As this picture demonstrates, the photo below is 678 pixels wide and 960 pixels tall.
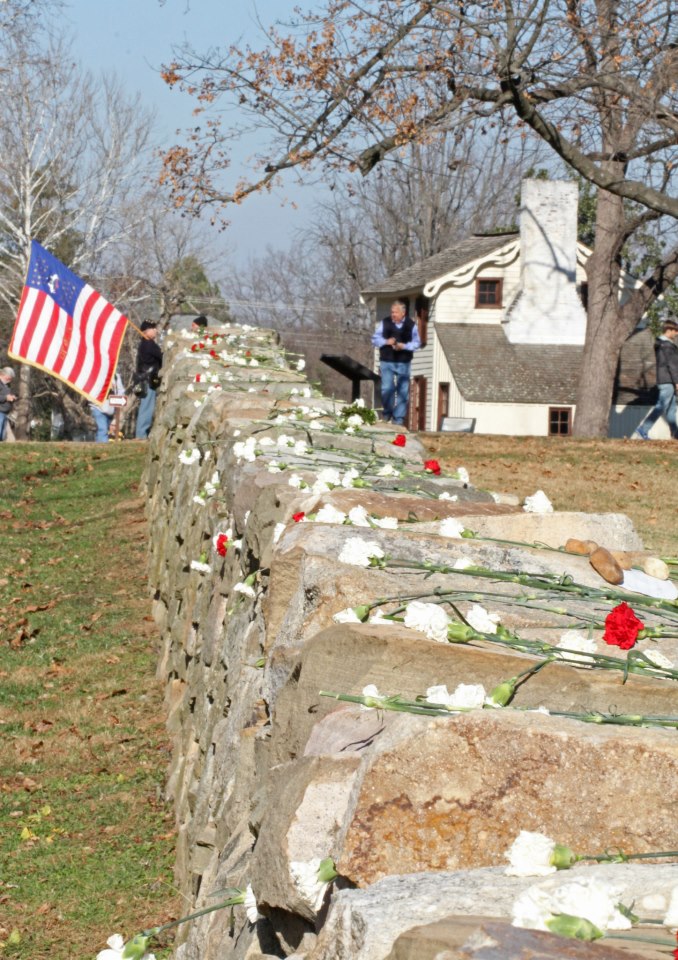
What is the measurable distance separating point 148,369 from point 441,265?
19837 millimetres

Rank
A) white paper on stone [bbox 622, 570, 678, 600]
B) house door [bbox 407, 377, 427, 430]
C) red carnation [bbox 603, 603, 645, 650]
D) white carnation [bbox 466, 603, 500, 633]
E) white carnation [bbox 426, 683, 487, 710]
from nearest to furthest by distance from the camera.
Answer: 1. white carnation [bbox 426, 683, 487, 710]
2. red carnation [bbox 603, 603, 645, 650]
3. white carnation [bbox 466, 603, 500, 633]
4. white paper on stone [bbox 622, 570, 678, 600]
5. house door [bbox 407, 377, 427, 430]

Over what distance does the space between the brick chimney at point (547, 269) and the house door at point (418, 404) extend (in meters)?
3.09

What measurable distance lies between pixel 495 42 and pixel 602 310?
27.4 feet

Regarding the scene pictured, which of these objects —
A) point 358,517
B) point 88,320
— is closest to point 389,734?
point 358,517

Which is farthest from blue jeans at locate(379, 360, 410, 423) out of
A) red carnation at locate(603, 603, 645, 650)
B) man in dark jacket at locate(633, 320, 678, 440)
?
red carnation at locate(603, 603, 645, 650)

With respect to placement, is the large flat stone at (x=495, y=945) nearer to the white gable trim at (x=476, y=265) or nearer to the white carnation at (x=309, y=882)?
the white carnation at (x=309, y=882)

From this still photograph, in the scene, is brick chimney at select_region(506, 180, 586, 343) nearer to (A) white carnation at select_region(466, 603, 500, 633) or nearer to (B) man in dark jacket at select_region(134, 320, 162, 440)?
(B) man in dark jacket at select_region(134, 320, 162, 440)

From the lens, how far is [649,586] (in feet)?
11.5

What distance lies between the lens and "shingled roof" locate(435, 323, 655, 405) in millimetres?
31953

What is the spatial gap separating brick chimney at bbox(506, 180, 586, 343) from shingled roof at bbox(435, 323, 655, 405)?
1.24 ft

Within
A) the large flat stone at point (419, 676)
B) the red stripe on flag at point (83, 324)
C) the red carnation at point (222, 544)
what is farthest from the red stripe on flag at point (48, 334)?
the large flat stone at point (419, 676)

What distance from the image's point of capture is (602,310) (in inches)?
819

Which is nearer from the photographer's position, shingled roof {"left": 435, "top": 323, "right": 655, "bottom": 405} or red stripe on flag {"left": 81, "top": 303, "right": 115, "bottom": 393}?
red stripe on flag {"left": 81, "top": 303, "right": 115, "bottom": 393}

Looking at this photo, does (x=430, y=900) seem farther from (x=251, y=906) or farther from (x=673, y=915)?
(x=251, y=906)
